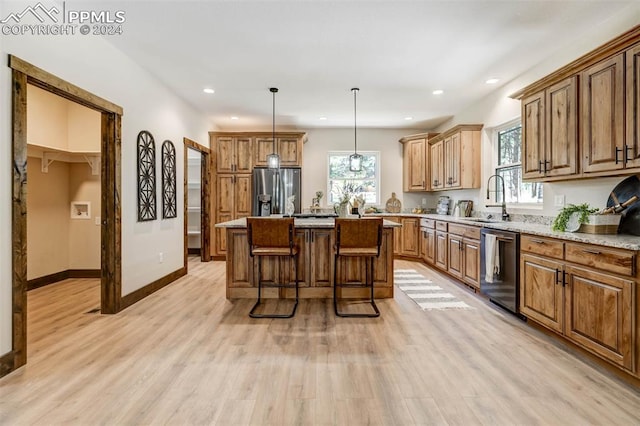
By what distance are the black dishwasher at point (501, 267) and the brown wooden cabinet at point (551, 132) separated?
0.72 m

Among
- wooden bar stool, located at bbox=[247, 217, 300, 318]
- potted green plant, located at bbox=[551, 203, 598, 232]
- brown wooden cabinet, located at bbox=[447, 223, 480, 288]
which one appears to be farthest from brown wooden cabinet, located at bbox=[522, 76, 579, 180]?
wooden bar stool, located at bbox=[247, 217, 300, 318]

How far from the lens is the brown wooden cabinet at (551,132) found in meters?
2.80

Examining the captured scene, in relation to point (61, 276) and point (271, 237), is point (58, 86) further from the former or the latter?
point (61, 276)

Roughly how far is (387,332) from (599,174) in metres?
2.18

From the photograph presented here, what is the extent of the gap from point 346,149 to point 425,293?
3.91 meters

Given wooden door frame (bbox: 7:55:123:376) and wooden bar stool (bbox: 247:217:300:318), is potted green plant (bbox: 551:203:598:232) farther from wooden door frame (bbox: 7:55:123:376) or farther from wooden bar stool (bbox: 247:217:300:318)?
wooden door frame (bbox: 7:55:123:376)

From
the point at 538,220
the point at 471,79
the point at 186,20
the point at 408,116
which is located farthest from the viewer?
the point at 408,116

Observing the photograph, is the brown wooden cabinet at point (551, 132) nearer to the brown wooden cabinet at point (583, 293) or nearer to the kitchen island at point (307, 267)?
the brown wooden cabinet at point (583, 293)

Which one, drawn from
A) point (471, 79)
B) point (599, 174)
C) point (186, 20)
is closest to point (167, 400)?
point (186, 20)

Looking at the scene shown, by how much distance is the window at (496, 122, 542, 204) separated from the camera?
13.5 feet

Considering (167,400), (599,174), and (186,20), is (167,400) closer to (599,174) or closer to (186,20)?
(186,20)

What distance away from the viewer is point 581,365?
7.45 ft

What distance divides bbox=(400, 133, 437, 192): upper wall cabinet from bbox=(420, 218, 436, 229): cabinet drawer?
2.71ft

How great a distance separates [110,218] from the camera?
3.28 meters
